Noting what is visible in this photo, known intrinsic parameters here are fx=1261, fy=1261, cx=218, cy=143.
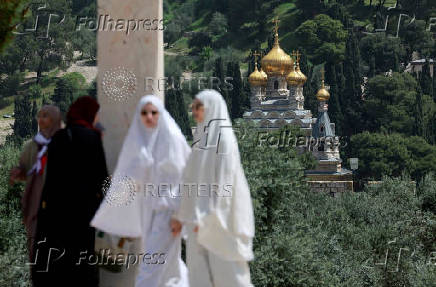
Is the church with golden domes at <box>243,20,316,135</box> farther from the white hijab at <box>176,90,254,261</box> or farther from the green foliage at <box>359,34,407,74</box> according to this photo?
the white hijab at <box>176,90,254,261</box>

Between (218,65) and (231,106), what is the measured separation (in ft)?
16.5

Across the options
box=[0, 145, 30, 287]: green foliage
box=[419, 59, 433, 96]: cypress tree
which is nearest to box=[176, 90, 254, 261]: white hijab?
box=[0, 145, 30, 287]: green foliage

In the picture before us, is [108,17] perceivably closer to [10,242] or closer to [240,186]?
[240,186]

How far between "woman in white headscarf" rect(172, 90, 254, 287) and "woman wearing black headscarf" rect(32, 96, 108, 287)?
0.58m

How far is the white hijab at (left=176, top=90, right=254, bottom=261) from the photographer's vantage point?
283 inches

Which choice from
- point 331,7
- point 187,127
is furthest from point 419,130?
point 331,7

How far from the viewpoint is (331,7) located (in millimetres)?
105062

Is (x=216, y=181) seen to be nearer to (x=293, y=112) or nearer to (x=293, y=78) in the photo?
(x=293, y=78)

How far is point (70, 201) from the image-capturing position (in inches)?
270

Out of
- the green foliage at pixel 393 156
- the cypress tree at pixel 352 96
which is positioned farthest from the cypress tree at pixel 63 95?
the cypress tree at pixel 352 96

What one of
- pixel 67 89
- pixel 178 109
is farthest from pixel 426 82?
pixel 67 89

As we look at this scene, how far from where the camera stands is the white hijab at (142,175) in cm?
696

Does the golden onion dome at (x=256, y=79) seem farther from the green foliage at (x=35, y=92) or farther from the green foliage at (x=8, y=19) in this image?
the green foliage at (x=8, y=19)

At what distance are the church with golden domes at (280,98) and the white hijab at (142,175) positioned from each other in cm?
6521
